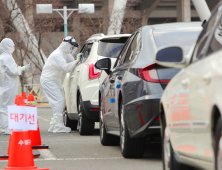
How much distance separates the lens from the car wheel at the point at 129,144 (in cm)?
631

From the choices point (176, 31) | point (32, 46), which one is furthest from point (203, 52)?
point (32, 46)

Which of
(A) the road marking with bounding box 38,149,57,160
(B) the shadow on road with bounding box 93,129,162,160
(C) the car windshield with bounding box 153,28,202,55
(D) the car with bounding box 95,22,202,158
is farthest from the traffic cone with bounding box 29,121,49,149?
(C) the car windshield with bounding box 153,28,202,55

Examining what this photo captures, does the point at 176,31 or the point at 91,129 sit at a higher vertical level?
the point at 176,31

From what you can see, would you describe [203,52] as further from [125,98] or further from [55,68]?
[55,68]

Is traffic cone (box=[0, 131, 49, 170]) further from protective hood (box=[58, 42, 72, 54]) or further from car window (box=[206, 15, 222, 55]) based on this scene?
protective hood (box=[58, 42, 72, 54])

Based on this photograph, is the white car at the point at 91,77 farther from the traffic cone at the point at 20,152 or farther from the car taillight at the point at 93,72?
the traffic cone at the point at 20,152

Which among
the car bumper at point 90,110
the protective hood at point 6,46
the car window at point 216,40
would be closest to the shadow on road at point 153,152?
the car bumper at point 90,110

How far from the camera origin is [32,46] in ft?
92.9

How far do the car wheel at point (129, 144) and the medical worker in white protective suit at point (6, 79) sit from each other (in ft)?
16.2

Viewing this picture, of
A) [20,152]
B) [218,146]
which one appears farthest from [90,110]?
[218,146]

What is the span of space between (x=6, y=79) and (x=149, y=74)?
5.97 metres

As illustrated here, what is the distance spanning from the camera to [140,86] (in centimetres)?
577

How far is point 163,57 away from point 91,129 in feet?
20.5

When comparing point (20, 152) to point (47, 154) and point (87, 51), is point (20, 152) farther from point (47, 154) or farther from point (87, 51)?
point (87, 51)
